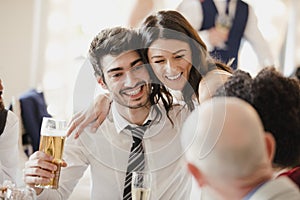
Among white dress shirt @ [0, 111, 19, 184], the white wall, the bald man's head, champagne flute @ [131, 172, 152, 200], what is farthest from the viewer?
the white wall

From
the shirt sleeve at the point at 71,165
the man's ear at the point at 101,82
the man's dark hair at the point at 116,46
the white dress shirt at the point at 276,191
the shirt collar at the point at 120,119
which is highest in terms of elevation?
the man's dark hair at the point at 116,46

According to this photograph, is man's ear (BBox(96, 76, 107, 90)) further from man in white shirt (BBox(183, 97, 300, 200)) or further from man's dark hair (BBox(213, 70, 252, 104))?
man in white shirt (BBox(183, 97, 300, 200))

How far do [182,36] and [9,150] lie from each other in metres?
0.54

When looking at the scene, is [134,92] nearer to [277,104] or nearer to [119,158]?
[119,158]

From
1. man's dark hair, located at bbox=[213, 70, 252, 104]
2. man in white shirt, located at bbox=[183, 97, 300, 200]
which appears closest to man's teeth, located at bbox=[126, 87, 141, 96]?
man's dark hair, located at bbox=[213, 70, 252, 104]

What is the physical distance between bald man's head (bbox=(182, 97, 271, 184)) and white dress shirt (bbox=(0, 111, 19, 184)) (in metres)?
0.82

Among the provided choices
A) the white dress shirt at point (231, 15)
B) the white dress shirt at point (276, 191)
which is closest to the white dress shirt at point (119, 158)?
the white dress shirt at point (276, 191)

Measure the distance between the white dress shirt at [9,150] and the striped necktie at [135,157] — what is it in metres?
0.29

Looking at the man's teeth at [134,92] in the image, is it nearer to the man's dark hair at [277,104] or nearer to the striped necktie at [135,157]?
the striped necktie at [135,157]

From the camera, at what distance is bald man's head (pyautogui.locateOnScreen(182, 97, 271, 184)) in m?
0.54

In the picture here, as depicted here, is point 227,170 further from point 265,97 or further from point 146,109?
point 146,109

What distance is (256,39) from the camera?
2.82 meters

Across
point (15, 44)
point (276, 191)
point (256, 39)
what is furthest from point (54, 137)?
point (15, 44)

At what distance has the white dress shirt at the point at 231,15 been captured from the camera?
7.70 ft
